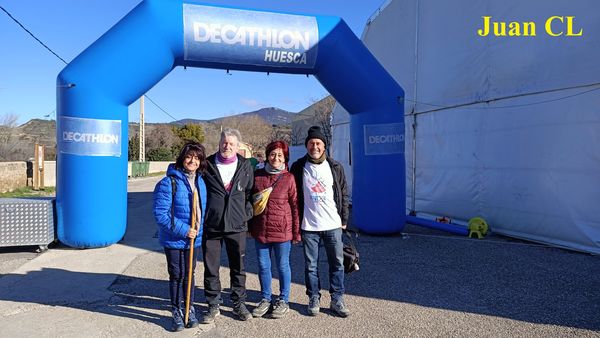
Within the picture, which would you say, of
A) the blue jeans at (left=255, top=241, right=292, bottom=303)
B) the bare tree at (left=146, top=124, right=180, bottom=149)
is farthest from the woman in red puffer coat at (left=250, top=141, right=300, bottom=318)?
the bare tree at (left=146, top=124, right=180, bottom=149)

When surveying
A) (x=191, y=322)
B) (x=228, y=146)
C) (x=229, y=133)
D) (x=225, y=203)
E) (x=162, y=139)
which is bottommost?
(x=191, y=322)

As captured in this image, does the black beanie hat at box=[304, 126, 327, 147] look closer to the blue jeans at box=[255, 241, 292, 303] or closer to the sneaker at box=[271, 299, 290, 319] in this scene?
the blue jeans at box=[255, 241, 292, 303]

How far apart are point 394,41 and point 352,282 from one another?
8.91 metres

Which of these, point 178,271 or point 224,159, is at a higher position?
point 224,159

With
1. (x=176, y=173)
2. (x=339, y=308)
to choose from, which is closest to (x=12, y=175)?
(x=176, y=173)

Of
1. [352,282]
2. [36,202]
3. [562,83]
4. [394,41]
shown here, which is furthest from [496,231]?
[36,202]

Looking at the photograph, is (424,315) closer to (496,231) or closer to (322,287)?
(322,287)

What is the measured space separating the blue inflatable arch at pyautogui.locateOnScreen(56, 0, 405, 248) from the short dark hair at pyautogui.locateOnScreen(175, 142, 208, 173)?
3.16 m

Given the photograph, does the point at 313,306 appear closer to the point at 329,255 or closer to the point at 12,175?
the point at 329,255

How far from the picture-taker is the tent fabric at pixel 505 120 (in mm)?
6695

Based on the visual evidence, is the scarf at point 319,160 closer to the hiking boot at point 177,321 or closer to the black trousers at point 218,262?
the black trousers at point 218,262

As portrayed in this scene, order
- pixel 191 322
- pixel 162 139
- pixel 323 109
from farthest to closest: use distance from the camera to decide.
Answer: pixel 162 139 → pixel 323 109 → pixel 191 322

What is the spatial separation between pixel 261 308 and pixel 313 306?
1.60 feet

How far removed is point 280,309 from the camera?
3.85m
